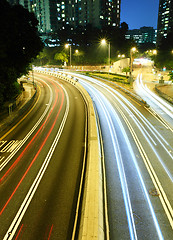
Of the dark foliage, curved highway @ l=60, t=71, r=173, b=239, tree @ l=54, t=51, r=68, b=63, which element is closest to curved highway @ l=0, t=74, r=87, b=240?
curved highway @ l=60, t=71, r=173, b=239

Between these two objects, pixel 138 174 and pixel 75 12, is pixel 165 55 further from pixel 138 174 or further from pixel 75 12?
pixel 75 12

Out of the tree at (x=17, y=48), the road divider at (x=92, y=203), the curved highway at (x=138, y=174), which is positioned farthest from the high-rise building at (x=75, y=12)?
the road divider at (x=92, y=203)

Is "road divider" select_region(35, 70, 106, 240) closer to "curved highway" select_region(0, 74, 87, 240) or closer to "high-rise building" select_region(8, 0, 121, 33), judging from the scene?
"curved highway" select_region(0, 74, 87, 240)

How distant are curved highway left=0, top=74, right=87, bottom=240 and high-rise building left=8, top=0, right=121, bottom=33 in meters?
112

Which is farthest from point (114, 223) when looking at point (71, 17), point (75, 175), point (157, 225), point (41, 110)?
point (71, 17)

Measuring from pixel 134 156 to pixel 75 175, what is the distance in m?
5.98

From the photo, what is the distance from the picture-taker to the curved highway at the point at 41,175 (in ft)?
29.5

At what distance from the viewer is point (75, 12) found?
12669 cm

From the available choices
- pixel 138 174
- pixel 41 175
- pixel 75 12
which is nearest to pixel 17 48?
pixel 41 175

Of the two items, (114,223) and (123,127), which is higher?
(123,127)

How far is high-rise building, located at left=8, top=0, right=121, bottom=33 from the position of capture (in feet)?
386

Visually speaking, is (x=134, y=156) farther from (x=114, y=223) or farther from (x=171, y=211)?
(x=114, y=223)

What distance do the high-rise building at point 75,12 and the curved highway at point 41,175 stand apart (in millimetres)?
111716

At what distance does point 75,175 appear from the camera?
510 inches
